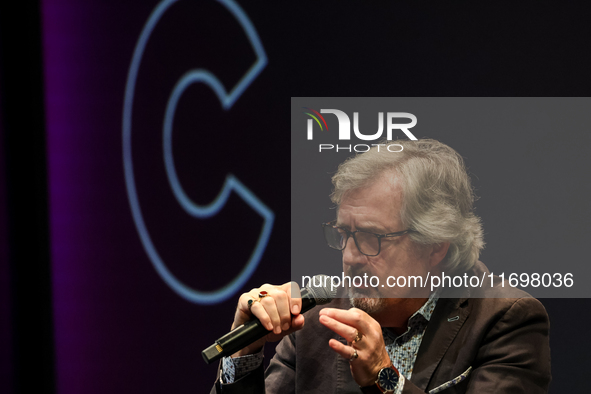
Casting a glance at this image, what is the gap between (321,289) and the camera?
51.1 inches

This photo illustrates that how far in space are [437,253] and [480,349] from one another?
1.00 ft

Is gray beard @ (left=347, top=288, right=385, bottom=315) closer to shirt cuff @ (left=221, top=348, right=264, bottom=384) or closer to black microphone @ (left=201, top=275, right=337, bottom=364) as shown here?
black microphone @ (left=201, top=275, right=337, bottom=364)


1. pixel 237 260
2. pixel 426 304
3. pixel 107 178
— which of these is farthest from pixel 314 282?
pixel 107 178

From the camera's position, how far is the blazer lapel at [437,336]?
144 cm

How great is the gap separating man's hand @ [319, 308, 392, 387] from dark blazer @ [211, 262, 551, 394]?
123 mm

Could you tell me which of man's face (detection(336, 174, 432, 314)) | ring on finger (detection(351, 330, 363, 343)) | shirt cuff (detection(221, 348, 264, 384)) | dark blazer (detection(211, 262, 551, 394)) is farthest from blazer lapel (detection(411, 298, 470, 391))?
shirt cuff (detection(221, 348, 264, 384))

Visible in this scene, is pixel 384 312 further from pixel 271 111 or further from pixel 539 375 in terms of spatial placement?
pixel 271 111

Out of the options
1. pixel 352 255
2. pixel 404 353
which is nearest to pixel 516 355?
pixel 404 353

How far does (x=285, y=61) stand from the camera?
248 cm

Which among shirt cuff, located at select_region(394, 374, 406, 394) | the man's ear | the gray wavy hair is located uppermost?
the gray wavy hair

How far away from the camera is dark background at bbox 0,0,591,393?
233cm

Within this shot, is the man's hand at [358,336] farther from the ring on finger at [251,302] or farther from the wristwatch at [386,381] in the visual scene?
the ring on finger at [251,302]

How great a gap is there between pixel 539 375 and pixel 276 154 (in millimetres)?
1502

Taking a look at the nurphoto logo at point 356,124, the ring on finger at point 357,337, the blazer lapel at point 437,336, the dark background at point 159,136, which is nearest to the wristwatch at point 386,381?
the ring on finger at point 357,337
